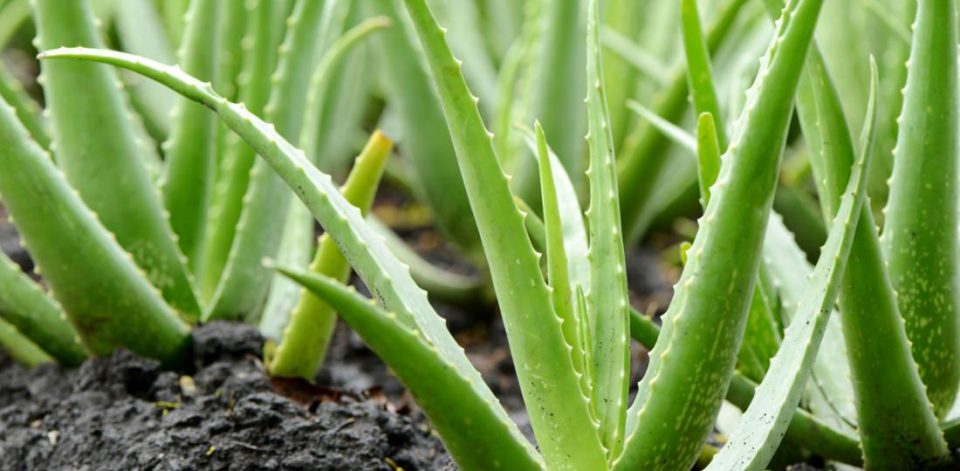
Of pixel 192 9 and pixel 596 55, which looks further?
pixel 192 9

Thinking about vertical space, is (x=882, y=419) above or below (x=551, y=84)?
below

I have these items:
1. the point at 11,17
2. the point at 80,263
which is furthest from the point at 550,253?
the point at 11,17

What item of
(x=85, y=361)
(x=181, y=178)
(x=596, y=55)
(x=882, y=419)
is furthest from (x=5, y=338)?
(x=882, y=419)

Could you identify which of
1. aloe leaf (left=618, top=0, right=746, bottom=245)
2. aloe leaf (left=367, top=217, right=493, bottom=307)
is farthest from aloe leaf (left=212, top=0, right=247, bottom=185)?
aloe leaf (left=618, top=0, right=746, bottom=245)

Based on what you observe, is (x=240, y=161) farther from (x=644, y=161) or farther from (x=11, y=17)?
(x=11, y=17)

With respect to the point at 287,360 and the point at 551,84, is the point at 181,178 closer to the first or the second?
the point at 287,360

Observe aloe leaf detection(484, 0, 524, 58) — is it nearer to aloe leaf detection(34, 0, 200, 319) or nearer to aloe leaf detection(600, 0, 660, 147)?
aloe leaf detection(600, 0, 660, 147)
